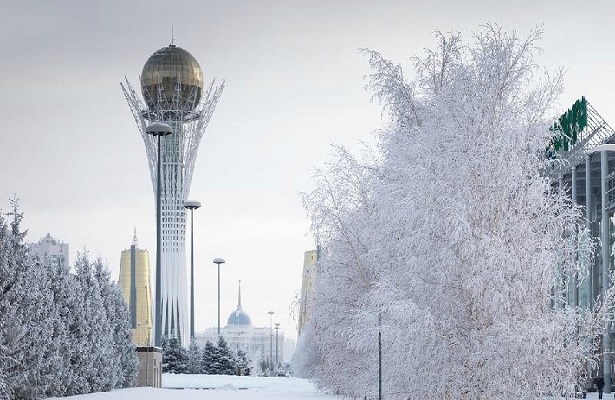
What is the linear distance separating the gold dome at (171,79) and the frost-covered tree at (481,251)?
8454cm

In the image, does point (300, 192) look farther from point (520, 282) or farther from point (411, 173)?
point (520, 282)

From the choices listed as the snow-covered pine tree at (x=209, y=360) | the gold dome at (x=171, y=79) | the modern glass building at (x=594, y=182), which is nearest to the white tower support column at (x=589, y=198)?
the modern glass building at (x=594, y=182)

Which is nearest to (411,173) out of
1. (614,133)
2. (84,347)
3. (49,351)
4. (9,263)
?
(9,263)

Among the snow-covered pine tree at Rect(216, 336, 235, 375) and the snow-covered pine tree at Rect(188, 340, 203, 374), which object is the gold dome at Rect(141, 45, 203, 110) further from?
the snow-covered pine tree at Rect(216, 336, 235, 375)

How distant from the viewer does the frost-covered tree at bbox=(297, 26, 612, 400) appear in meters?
19.4

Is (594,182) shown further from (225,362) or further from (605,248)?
(225,362)

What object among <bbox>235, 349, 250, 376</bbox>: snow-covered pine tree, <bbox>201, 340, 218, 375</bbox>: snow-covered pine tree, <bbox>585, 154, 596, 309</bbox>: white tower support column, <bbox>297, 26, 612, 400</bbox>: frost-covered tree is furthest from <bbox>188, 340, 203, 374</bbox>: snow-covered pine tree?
<bbox>297, 26, 612, 400</bbox>: frost-covered tree

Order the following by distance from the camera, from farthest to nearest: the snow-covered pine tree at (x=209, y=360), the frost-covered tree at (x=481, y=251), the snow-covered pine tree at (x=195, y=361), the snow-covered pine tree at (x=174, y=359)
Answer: the snow-covered pine tree at (x=195, y=361), the snow-covered pine tree at (x=174, y=359), the snow-covered pine tree at (x=209, y=360), the frost-covered tree at (x=481, y=251)

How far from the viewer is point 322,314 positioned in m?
29.6

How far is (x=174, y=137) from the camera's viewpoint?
10294 cm

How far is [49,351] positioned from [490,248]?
20.9m

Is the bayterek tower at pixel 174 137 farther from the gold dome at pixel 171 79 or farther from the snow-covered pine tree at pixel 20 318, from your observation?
the snow-covered pine tree at pixel 20 318

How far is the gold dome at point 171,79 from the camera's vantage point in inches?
4131

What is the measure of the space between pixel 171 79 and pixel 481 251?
8893 centimetres
